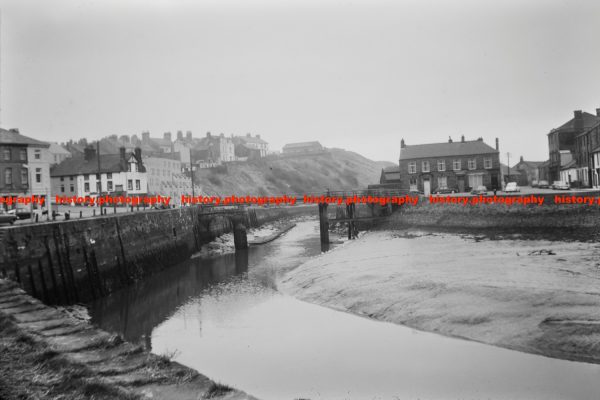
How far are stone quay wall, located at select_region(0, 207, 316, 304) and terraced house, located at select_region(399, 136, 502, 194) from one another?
39.4 metres

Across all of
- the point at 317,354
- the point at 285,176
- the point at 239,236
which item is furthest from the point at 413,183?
the point at 285,176

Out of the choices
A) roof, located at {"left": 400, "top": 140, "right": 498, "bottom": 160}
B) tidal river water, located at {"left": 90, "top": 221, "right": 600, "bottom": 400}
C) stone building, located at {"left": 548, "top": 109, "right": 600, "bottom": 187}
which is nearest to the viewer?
tidal river water, located at {"left": 90, "top": 221, "right": 600, "bottom": 400}

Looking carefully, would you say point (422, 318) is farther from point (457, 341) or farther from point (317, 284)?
point (317, 284)

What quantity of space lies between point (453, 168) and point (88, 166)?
5362 cm

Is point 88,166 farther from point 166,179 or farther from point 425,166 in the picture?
point 425,166

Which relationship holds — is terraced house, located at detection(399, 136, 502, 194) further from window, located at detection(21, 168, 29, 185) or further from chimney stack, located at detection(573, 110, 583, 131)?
window, located at detection(21, 168, 29, 185)

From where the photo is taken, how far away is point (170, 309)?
76.9 ft

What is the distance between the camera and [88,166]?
67.4 meters

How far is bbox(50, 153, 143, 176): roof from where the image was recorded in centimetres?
6681

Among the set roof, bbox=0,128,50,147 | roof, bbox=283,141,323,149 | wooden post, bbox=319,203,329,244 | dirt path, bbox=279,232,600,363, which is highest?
roof, bbox=283,141,323,149

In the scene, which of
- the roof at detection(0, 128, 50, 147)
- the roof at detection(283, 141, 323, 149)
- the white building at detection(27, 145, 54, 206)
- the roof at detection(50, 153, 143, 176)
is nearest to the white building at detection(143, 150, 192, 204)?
the roof at detection(50, 153, 143, 176)

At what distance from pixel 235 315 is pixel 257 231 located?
138 ft

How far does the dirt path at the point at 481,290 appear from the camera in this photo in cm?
1463

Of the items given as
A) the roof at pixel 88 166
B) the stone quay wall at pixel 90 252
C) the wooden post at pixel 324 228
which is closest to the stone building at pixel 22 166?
the roof at pixel 88 166
